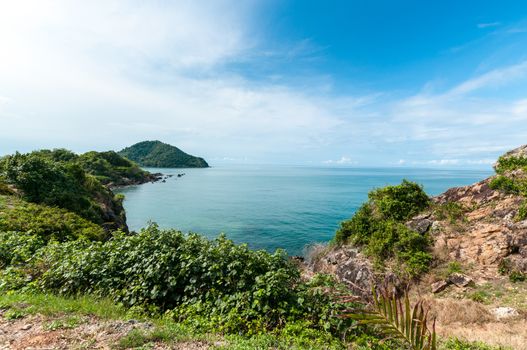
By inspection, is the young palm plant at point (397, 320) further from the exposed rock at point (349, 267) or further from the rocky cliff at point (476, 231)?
the exposed rock at point (349, 267)

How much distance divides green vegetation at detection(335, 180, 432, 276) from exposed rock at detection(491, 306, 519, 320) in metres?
4.22

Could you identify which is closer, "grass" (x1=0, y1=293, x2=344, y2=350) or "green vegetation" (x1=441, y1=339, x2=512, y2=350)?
"grass" (x1=0, y1=293, x2=344, y2=350)

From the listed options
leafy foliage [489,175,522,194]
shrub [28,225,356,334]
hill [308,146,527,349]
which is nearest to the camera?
shrub [28,225,356,334]

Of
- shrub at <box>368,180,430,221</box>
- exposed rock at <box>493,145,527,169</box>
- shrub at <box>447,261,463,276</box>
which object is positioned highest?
exposed rock at <box>493,145,527,169</box>

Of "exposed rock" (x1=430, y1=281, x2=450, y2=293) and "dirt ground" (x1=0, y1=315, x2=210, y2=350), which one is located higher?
"dirt ground" (x1=0, y1=315, x2=210, y2=350)

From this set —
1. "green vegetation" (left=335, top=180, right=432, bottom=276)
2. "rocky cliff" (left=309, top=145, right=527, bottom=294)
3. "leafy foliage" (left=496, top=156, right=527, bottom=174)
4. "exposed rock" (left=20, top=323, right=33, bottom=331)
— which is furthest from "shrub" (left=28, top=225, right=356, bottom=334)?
"leafy foliage" (left=496, top=156, right=527, bottom=174)

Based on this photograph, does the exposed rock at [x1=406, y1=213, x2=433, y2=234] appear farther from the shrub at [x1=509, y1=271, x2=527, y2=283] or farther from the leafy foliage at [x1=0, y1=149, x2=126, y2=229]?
the leafy foliage at [x1=0, y1=149, x2=126, y2=229]

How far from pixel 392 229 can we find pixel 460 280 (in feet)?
16.0

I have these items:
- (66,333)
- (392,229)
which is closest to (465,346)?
(66,333)

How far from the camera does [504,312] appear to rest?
9.86 m

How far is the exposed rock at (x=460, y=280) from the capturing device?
1240 centimetres

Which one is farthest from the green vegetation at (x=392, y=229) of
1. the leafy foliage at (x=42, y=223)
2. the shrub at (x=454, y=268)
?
the leafy foliage at (x=42, y=223)

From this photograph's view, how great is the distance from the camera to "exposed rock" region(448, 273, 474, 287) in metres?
12.4

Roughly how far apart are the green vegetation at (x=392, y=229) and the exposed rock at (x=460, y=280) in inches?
55.3
